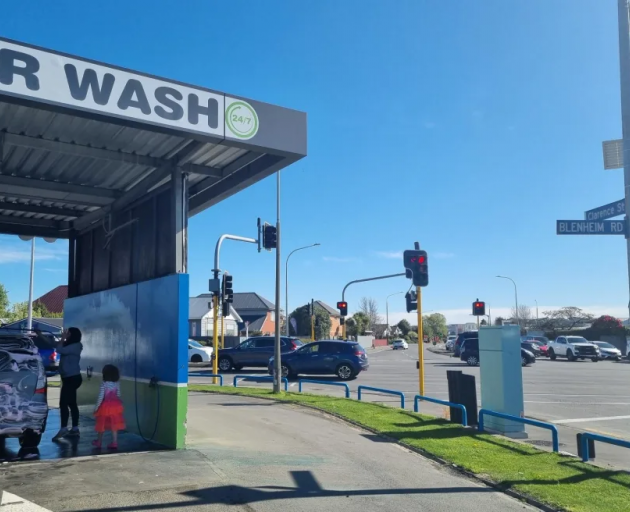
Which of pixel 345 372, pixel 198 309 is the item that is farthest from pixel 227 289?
pixel 198 309

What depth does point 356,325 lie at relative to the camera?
89.8m

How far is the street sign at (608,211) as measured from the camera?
703 cm

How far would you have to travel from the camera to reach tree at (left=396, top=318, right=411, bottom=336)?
438 ft

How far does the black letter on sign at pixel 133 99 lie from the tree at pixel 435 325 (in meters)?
143

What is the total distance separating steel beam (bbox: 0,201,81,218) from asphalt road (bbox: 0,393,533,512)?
6184 millimetres

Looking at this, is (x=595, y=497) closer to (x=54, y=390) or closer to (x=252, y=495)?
(x=252, y=495)

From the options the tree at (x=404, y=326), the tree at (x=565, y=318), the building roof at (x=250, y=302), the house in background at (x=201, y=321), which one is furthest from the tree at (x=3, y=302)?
the tree at (x=404, y=326)

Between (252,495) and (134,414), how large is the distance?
457 cm

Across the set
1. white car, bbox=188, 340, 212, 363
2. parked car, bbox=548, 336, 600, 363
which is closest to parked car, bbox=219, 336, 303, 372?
white car, bbox=188, 340, 212, 363

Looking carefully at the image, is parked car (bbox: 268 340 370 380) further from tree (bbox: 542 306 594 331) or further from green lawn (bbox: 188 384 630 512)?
tree (bbox: 542 306 594 331)

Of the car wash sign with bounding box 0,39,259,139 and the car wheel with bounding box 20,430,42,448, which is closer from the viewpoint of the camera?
the car wash sign with bounding box 0,39,259,139

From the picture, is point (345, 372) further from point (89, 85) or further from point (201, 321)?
point (201, 321)

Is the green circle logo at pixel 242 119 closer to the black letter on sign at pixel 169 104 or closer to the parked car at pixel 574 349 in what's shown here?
the black letter on sign at pixel 169 104

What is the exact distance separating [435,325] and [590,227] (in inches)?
6278
